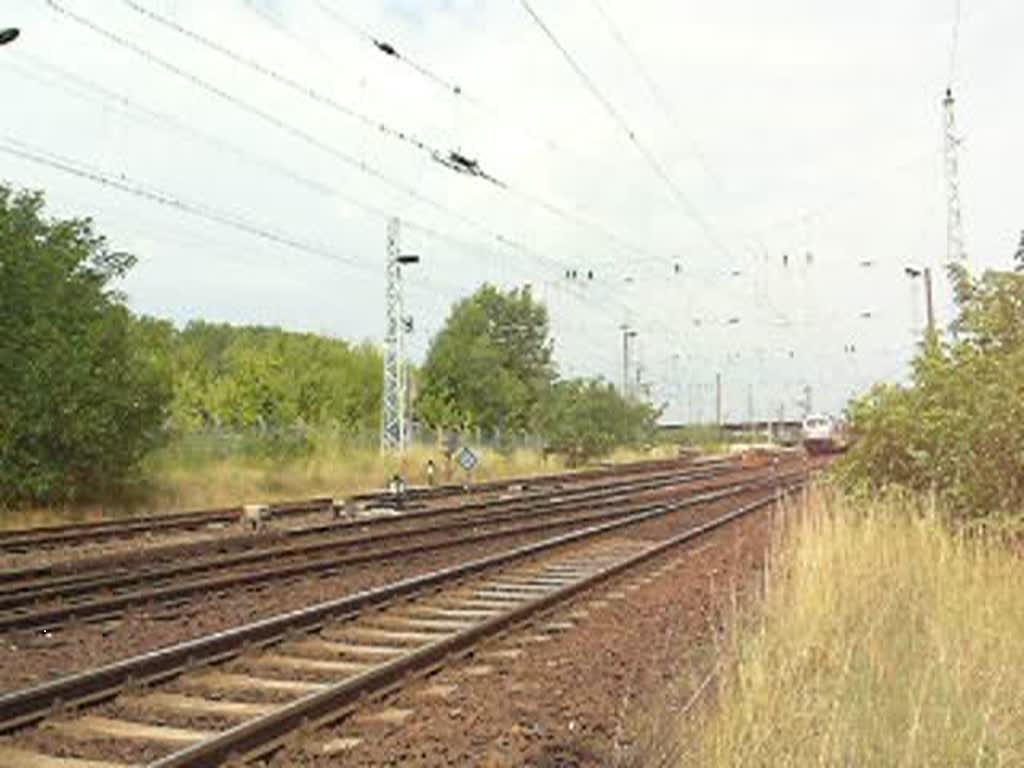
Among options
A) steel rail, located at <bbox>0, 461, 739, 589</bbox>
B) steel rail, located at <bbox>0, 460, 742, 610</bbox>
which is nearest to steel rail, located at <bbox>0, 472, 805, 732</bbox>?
steel rail, located at <bbox>0, 460, 742, 610</bbox>

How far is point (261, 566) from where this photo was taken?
1658cm

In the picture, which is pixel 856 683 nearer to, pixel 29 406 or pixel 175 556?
pixel 175 556

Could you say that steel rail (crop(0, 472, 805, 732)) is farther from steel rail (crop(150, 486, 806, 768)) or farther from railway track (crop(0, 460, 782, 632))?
railway track (crop(0, 460, 782, 632))

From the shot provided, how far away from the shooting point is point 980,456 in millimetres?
12977

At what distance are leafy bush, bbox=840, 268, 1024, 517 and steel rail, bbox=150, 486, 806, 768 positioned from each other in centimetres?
486

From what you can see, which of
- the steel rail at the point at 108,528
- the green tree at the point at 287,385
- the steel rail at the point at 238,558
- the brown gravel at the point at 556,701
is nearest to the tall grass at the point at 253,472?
the steel rail at the point at 108,528

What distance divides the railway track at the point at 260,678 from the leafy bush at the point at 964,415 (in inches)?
166

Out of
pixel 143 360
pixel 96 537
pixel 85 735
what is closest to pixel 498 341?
pixel 143 360

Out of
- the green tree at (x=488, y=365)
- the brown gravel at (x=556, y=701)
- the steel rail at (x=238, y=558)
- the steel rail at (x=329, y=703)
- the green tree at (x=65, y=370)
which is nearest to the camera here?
the steel rail at (x=329, y=703)

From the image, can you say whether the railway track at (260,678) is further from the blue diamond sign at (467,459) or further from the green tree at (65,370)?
the blue diamond sign at (467,459)

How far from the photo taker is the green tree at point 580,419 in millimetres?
70938

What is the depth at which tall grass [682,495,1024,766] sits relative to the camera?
5160 mm

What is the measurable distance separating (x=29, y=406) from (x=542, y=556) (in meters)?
13.7

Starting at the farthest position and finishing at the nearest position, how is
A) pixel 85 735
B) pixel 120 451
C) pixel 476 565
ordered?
pixel 120 451, pixel 476 565, pixel 85 735
